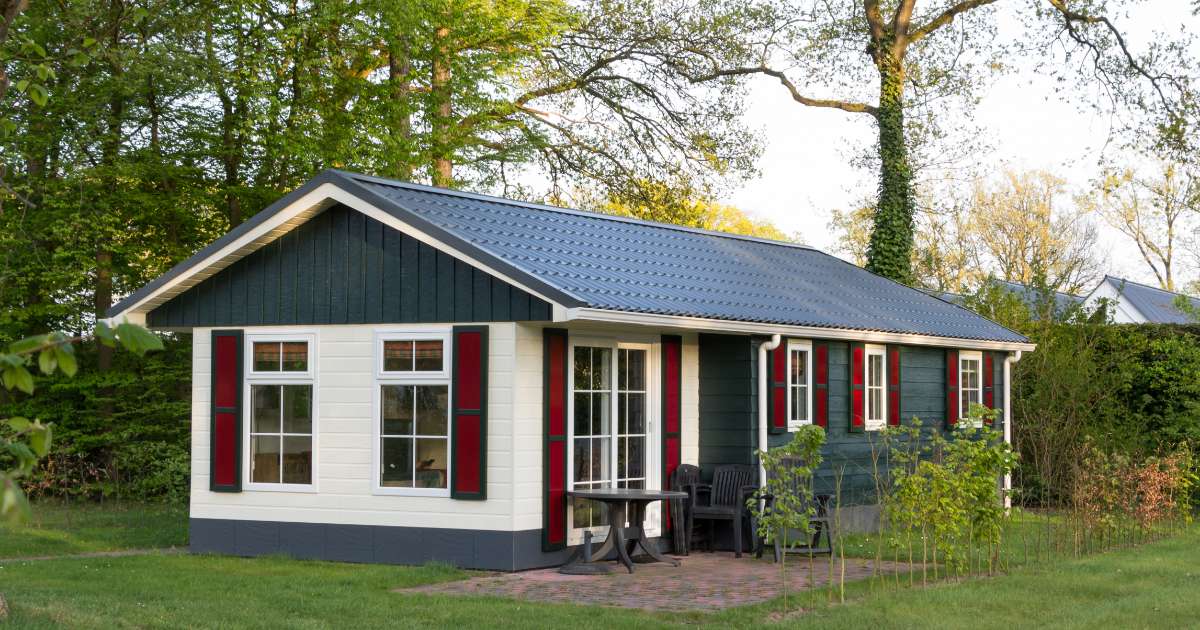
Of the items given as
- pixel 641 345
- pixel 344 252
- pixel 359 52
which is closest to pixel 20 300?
pixel 359 52

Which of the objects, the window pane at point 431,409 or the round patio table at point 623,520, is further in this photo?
the window pane at point 431,409

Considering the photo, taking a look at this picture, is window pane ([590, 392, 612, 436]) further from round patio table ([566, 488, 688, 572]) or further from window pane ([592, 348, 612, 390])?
round patio table ([566, 488, 688, 572])

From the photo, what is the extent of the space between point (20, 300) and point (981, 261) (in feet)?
102

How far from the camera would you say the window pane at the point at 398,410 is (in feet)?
38.4

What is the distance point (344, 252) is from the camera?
12.1 meters

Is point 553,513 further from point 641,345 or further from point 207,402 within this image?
point 207,402

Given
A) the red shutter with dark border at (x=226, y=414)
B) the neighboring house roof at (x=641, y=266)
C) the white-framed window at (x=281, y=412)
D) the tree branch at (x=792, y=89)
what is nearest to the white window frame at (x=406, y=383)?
the white-framed window at (x=281, y=412)

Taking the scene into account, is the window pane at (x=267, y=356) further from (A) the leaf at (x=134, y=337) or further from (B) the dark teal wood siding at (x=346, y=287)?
(A) the leaf at (x=134, y=337)

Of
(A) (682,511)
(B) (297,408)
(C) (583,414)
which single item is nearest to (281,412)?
Result: (B) (297,408)

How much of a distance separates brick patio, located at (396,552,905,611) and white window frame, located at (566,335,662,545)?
0.72 meters

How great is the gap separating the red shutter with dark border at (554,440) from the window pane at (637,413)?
3.92 feet

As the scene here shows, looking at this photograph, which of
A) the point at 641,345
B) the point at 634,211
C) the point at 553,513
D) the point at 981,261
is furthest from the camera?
the point at 981,261

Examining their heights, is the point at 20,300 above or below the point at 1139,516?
above

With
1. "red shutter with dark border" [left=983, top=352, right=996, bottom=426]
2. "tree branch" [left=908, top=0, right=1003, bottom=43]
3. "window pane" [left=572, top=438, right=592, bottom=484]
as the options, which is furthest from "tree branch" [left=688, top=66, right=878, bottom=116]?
"window pane" [left=572, top=438, right=592, bottom=484]
